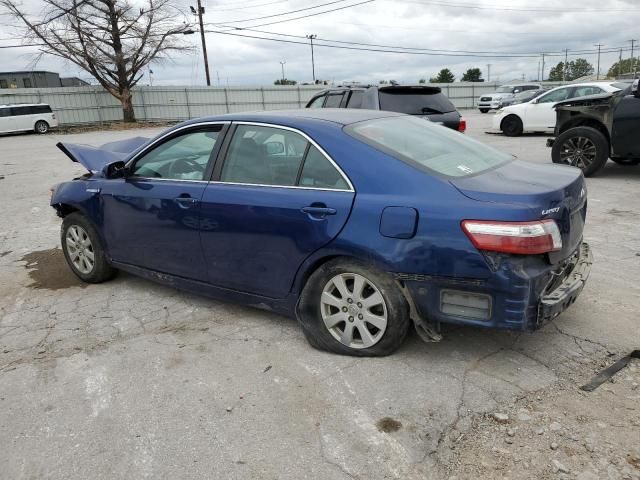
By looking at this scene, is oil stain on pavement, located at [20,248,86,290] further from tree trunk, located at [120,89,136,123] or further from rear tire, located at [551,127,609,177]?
tree trunk, located at [120,89,136,123]

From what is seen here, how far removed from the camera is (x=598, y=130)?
29.1 ft

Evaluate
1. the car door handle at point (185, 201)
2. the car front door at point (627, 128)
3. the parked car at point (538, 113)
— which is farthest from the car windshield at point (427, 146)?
the parked car at point (538, 113)

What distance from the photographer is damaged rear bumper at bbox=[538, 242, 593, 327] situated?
292cm

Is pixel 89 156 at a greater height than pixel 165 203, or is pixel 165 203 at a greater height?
pixel 89 156

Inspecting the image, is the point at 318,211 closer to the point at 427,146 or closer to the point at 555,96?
the point at 427,146

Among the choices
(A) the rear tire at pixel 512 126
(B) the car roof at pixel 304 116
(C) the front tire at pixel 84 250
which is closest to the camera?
(B) the car roof at pixel 304 116

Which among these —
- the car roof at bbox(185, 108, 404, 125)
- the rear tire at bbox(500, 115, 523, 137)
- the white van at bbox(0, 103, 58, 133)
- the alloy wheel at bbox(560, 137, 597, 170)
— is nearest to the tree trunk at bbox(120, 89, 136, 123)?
the white van at bbox(0, 103, 58, 133)

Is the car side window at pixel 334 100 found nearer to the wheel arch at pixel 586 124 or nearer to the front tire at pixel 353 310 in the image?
the wheel arch at pixel 586 124

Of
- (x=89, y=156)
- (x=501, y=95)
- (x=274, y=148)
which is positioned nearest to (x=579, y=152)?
(x=274, y=148)

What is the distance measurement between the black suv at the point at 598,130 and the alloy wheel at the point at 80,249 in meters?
7.53

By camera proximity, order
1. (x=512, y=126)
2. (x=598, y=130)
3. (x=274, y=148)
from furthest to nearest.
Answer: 1. (x=512, y=126)
2. (x=598, y=130)
3. (x=274, y=148)

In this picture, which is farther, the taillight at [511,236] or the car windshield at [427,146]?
the car windshield at [427,146]

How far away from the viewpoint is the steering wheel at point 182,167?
406cm

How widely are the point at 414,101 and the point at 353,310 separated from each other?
650 cm
